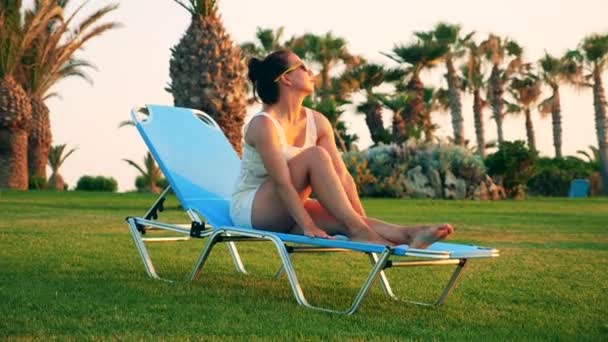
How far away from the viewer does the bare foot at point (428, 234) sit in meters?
4.36

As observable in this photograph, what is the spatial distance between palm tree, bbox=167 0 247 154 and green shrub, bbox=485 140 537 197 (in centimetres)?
1230

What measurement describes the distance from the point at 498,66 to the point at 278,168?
1724 inches

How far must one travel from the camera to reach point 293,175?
4910 mm

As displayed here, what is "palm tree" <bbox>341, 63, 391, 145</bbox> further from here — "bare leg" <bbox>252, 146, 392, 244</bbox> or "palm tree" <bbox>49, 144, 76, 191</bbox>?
"bare leg" <bbox>252, 146, 392, 244</bbox>

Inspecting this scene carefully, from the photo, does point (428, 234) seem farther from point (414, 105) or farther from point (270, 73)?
point (414, 105)

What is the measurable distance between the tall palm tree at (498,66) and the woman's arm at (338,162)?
42.0m

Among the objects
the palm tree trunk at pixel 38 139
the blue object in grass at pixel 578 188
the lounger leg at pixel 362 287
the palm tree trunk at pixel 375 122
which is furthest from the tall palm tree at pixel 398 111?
the lounger leg at pixel 362 287

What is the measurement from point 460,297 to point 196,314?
1.81 metres

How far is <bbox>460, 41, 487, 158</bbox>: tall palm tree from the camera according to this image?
4550 centimetres

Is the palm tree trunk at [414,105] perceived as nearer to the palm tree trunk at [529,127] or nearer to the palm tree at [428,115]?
the palm tree at [428,115]

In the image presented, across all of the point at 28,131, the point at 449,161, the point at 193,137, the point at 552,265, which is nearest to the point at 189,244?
the point at 193,137

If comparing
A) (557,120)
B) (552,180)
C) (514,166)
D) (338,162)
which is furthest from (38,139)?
(557,120)

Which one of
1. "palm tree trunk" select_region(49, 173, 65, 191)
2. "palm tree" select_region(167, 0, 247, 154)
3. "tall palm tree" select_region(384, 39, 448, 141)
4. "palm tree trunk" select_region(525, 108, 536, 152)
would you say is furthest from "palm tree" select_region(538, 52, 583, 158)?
"palm tree" select_region(167, 0, 247, 154)

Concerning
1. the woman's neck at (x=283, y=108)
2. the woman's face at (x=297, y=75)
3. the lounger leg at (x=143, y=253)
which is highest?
the woman's face at (x=297, y=75)
